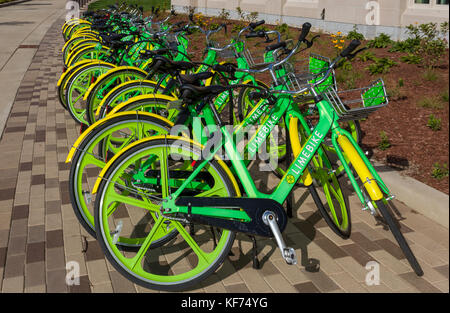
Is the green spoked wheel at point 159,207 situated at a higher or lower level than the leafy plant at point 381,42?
lower

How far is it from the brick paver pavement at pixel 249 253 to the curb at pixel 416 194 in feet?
0.23

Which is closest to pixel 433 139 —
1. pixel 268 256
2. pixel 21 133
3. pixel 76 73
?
pixel 268 256

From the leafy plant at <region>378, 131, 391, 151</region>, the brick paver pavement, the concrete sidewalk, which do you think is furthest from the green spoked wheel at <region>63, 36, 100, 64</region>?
the leafy plant at <region>378, 131, 391, 151</region>

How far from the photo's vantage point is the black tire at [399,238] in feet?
10.6

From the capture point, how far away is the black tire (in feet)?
10.6

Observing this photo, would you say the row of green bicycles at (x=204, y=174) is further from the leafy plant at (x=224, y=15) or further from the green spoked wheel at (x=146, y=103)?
the leafy plant at (x=224, y=15)

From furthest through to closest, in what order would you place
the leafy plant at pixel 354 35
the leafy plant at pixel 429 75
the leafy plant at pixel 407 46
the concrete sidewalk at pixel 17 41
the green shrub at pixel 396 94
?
the leafy plant at pixel 354 35 → the concrete sidewalk at pixel 17 41 → the leafy plant at pixel 407 46 → the leafy plant at pixel 429 75 → the green shrub at pixel 396 94

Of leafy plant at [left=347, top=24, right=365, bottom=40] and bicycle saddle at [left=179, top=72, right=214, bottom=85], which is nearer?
bicycle saddle at [left=179, top=72, right=214, bottom=85]

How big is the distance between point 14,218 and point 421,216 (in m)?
3.35

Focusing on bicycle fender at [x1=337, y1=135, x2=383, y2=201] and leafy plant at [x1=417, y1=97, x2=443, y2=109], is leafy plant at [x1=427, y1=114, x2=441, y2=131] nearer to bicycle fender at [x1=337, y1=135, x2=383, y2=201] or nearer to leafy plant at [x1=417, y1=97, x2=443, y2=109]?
leafy plant at [x1=417, y1=97, x2=443, y2=109]

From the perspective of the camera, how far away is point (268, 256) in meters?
3.71

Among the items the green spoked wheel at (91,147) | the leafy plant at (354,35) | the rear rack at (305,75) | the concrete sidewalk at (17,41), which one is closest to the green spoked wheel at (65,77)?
the concrete sidewalk at (17,41)

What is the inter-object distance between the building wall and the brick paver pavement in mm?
4712
